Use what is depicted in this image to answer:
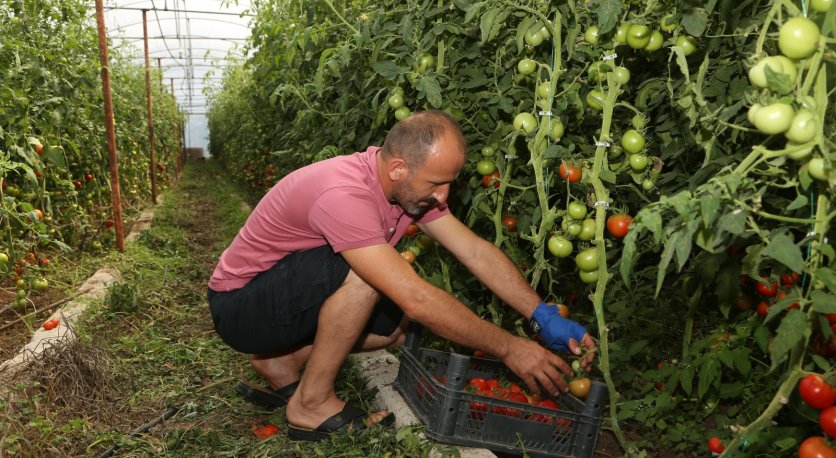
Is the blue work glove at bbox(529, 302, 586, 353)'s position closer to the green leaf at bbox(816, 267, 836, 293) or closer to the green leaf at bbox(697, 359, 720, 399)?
the green leaf at bbox(697, 359, 720, 399)

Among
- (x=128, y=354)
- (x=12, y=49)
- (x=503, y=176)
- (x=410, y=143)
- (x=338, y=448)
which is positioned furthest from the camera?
(x=12, y=49)

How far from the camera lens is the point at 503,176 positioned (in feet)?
8.07

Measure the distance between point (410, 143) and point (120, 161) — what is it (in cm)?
510

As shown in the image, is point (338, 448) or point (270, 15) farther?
point (270, 15)

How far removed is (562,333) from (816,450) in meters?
0.86

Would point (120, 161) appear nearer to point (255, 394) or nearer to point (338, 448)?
point (255, 394)

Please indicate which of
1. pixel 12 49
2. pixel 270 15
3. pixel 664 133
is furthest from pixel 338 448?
pixel 270 15

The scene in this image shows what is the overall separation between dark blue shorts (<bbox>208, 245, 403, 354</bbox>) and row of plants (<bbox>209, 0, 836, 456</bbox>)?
0.66 meters

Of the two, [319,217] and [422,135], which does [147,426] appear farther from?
[422,135]

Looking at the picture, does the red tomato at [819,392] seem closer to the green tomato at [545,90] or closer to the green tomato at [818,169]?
the green tomato at [818,169]

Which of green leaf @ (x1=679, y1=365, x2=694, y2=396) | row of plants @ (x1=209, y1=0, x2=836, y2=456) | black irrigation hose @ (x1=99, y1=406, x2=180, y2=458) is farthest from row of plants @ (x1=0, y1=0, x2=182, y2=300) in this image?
green leaf @ (x1=679, y1=365, x2=694, y2=396)

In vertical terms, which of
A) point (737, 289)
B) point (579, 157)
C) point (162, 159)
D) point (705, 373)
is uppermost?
point (579, 157)

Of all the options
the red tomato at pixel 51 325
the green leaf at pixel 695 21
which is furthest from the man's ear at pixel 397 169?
the red tomato at pixel 51 325

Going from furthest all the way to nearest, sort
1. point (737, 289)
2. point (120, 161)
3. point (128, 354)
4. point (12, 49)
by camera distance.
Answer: point (120, 161) → point (12, 49) → point (128, 354) → point (737, 289)
